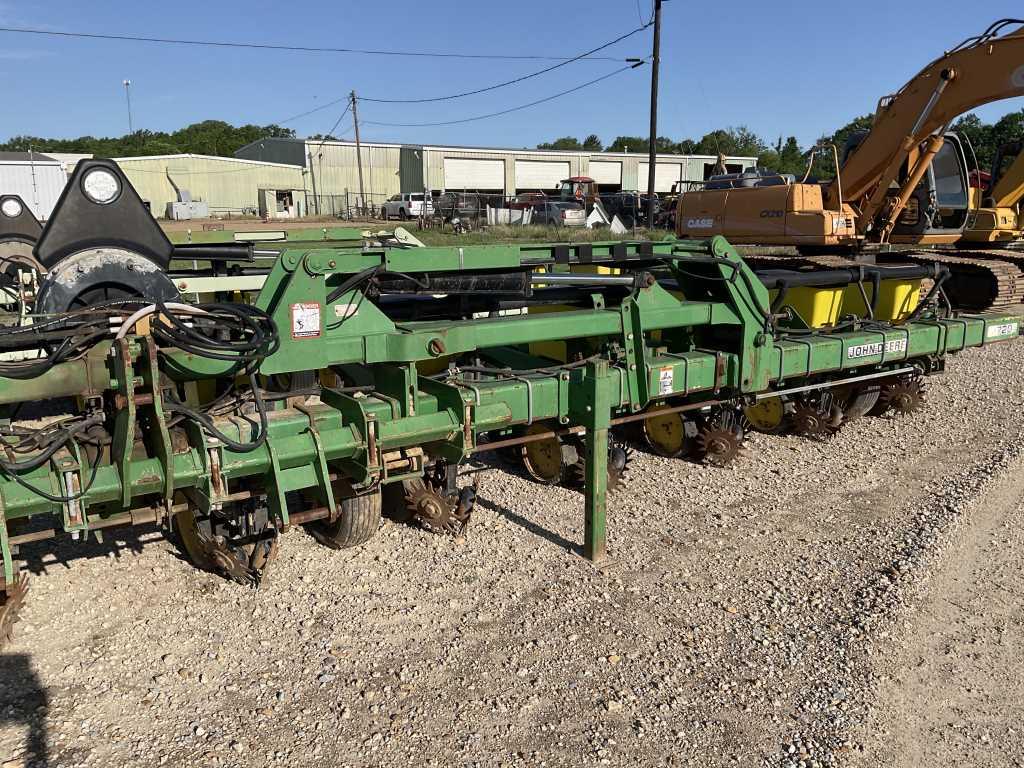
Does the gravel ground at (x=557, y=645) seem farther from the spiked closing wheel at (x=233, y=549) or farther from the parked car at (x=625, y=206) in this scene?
the parked car at (x=625, y=206)

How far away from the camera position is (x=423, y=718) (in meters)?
3.22

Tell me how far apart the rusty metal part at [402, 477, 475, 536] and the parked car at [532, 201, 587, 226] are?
25402 millimetres

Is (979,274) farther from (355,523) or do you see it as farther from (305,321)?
(305,321)

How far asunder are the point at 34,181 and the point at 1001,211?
89.1 feet

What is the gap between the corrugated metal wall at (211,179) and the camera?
40438 millimetres

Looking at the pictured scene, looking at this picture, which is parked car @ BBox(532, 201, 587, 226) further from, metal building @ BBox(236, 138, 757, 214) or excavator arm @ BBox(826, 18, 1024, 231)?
excavator arm @ BBox(826, 18, 1024, 231)

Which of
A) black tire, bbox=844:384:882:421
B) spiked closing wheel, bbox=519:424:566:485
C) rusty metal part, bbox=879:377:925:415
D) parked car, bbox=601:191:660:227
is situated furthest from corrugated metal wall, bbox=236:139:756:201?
spiked closing wheel, bbox=519:424:566:485

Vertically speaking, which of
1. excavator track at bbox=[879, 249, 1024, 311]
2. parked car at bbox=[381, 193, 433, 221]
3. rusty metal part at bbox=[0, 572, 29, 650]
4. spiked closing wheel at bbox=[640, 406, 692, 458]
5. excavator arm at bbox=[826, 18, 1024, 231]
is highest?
parked car at bbox=[381, 193, 433, 221]

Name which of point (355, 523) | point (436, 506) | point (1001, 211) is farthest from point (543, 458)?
point (1001, 211)

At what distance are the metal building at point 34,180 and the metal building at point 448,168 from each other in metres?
20.1

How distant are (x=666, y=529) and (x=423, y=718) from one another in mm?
2261

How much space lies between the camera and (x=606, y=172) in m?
52.3

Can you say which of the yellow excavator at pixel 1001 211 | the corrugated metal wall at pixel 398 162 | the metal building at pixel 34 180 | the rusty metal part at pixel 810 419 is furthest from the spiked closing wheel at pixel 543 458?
the corrugated metal wall at pixel 398 162

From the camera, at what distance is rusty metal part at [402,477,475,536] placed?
184 inches
